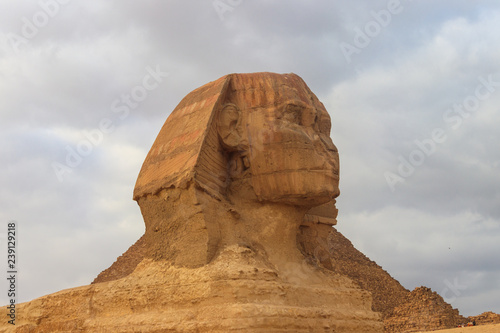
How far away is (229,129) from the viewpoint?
8.54 m

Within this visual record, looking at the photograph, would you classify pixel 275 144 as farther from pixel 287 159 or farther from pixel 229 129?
pixel 229 129

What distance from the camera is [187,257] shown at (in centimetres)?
793

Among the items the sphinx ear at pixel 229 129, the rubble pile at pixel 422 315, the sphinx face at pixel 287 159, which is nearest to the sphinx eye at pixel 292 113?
the sphinx face at pixel 287 159

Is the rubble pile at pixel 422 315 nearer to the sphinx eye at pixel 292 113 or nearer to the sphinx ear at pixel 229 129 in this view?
the sphinx eye at pixel 292 113

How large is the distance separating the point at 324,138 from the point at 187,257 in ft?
7.14

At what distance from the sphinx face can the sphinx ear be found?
117 millimetres

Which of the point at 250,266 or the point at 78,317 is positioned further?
the point at 78,317

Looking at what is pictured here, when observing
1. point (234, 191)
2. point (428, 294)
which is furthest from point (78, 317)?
point (428, 294)

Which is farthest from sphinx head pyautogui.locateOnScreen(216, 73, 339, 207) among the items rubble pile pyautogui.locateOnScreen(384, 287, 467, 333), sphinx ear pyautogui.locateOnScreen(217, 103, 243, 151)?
rubble pile pyautogui.locateOnScreen(384, 287, 467, 333)

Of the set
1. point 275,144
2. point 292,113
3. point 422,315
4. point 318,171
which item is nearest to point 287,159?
point 275,144

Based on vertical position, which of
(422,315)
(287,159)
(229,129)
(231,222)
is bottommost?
(231,222)

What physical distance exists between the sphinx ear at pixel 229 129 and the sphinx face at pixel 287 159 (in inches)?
4.6

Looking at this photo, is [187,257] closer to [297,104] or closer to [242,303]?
[242,303]

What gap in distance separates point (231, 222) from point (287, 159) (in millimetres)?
901
